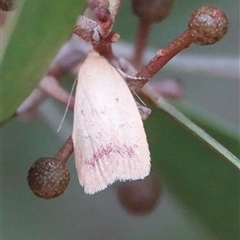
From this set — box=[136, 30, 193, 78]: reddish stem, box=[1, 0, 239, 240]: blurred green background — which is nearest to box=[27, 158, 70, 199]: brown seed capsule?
box=[136, 30, 193, 78]: reddish stem

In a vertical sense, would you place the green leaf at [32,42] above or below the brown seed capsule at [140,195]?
above

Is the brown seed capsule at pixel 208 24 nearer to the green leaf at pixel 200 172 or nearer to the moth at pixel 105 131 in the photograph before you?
the moth at pixel 105 131

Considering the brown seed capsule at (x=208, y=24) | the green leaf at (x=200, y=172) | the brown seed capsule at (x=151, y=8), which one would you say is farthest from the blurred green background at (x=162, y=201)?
the brown seed capsule at (x=208, y=24)

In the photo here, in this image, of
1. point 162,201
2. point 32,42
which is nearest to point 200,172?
point 162,201

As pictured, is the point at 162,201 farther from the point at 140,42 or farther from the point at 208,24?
the point at 208,24

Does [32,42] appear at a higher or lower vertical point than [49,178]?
higher
